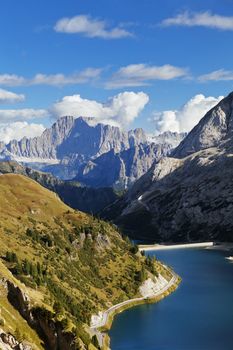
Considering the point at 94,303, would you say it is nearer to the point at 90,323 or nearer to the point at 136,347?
the point at 90,323

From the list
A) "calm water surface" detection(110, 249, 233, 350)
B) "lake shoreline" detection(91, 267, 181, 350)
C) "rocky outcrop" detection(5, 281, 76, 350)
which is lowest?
"calm water surface" detection(110, 249, 233, 350)

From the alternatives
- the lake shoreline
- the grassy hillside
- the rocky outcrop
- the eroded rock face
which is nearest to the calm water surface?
the lake shoreline

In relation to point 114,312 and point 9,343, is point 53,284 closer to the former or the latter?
point 114,312

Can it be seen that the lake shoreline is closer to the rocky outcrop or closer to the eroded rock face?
the rocky outcrop

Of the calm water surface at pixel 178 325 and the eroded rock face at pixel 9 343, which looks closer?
the eroded rock face at pixel 9 343

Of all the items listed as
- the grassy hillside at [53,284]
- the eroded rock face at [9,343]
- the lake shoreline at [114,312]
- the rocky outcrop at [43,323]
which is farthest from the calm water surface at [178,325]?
the eroded rock face at [9,343]

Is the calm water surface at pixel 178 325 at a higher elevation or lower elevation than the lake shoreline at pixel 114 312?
lower

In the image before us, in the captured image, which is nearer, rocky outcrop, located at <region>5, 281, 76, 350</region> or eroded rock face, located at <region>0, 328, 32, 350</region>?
eroded rock face, located at <region>0, 328, 32, 350</region>

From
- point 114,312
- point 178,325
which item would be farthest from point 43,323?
point 114,312

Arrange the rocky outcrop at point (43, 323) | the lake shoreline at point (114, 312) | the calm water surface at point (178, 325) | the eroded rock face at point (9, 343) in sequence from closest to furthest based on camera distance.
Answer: the eroded rock face at point (9, 343) < the rocky outcrop at point (43, 323) < the calm water surface at point (178, 325) < the lake shoreline at point (114, 312)

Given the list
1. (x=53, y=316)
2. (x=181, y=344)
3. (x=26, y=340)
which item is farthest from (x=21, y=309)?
(x=181, y=344)

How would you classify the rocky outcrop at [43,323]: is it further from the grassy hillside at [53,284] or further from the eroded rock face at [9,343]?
the eroded rock face at [9,343]

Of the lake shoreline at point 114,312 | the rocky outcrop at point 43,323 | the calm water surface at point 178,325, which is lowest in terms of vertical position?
the calm water surface at point 178,325

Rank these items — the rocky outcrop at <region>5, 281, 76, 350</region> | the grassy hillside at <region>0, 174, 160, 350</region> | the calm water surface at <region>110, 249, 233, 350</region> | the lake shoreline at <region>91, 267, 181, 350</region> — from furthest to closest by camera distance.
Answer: the lake shoreline at <region>91, 267, 181, 350</region> → the calm water surface at <region>110, 249, 233, 350</region> → the grassy hillside at <region>0, 174, 160, 350</region> → the rocky outcrop at <region>5, 281, 76, 350</region>
